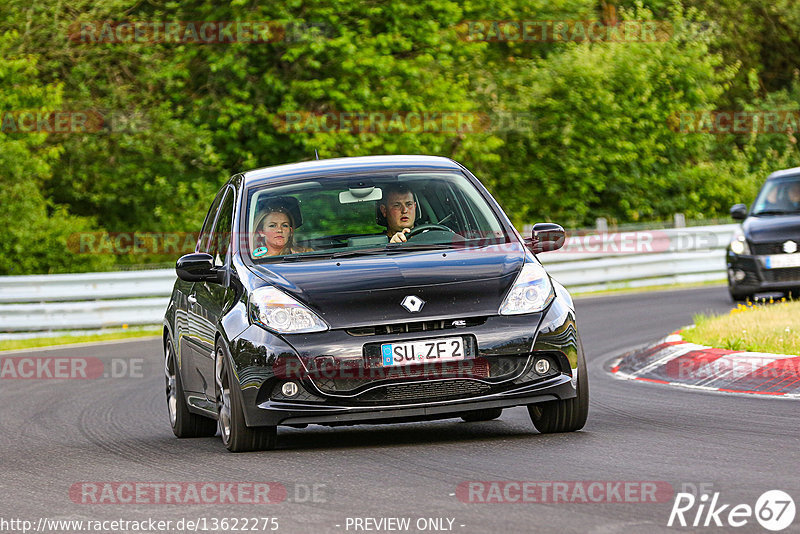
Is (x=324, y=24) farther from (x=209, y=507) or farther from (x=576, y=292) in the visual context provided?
(x=209, y=507)

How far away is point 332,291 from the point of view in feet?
27.0

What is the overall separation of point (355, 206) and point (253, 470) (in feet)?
7.19

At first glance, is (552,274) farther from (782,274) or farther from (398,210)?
(398,210)

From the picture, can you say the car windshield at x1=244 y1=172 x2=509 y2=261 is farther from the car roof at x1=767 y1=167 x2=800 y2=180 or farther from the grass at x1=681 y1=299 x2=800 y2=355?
the car roof at x1=767 y1=167 x2=800 y2=180

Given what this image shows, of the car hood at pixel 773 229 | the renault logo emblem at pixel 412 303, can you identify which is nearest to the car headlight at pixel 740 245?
the car hood at pixel 773 229

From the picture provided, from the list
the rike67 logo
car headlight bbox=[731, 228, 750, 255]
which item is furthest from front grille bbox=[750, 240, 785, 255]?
the rike67 logo

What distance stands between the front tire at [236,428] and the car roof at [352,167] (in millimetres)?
1404

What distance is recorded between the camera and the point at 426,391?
8172 millimetres

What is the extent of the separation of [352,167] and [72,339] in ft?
41.8

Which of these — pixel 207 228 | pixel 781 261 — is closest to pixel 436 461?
pixel 207 228

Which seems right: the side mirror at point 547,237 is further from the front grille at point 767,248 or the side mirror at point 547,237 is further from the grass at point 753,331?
the front grille at point 767,248

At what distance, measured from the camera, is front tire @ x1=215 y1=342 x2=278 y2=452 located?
839cm

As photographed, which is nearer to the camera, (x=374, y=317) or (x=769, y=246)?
(x=374, y=317)

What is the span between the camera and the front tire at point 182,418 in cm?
1012
